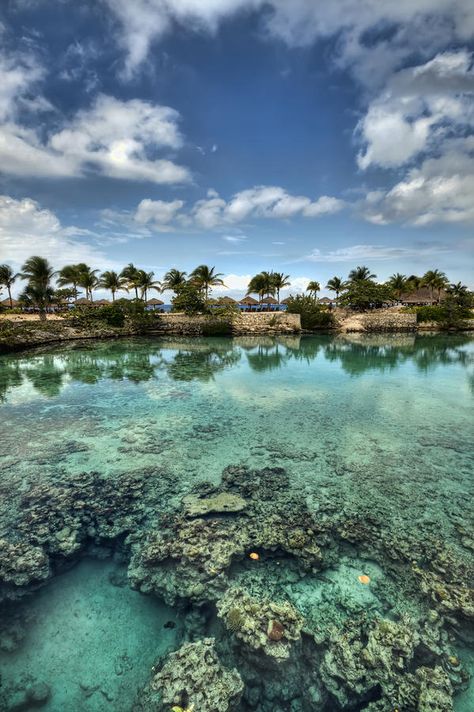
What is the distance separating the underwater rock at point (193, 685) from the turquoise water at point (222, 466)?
0.26 m

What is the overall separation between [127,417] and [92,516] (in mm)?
6960

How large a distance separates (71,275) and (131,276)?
8.81 meters

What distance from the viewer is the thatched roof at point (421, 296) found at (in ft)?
212

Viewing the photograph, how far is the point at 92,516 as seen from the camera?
722 cm

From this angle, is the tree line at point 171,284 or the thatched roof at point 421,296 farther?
the thatched roof at point 421,296

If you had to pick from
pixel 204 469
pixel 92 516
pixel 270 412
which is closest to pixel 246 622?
pixel 92 516

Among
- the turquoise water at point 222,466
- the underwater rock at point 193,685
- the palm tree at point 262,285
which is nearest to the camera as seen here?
the underwater rock at point 193,685

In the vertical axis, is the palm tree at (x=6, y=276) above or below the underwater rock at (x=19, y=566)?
above

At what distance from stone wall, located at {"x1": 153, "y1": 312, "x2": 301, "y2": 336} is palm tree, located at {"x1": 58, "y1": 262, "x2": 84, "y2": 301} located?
16.0 m

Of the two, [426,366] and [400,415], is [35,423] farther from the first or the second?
[426,366]

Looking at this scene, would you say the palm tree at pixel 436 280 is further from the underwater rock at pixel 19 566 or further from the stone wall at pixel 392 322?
the underwater rock at pixel 19 566

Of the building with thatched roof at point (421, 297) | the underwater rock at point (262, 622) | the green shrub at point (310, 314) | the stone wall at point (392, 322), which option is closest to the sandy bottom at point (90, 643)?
the underwater rock at point (262, 622)

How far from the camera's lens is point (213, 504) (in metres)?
7.59

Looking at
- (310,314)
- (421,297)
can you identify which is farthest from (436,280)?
(310,314)
